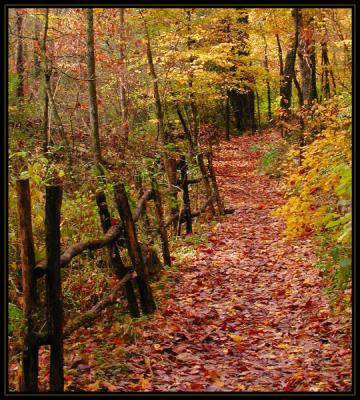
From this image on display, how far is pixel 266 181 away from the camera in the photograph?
55.2 ft

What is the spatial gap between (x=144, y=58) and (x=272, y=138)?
11.0m

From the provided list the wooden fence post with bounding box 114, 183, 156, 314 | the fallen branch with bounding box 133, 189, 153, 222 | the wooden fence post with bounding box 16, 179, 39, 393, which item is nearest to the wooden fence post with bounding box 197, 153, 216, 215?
the fallen branch with bounding box 133, 189, 153, 222

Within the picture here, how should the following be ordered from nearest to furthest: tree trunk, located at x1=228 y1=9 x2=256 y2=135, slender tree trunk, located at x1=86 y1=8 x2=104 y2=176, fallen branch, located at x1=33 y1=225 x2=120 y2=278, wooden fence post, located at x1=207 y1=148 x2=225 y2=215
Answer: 1. fallen branch, located at x1=33 y1=225 x2=120 y2=278
2. slender tree trunk, located at x1=86 y1=8 x2=104 y2=176
3. wooden fence post, located at x1=207 y1=148 x2=225 y2=215
4. tree trunk, located at x1=228 y1=9 x2=256 y2=135

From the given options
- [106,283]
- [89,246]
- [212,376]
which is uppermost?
[89,246]

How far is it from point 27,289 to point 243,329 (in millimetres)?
3012

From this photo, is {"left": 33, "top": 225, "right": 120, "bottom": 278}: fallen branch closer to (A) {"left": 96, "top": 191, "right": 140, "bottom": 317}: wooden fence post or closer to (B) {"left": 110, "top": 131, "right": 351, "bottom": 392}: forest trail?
(A) {"left": 96, "top": 191, "right": 140, "bottom": 317}: wooden fence post

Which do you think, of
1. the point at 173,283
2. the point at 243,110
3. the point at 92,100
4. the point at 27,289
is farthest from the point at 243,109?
the point at 27,289

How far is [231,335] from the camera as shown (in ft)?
19.1

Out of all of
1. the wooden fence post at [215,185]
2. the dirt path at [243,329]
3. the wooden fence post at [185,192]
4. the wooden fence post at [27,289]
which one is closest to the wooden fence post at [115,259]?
the dirt path at [243,329]

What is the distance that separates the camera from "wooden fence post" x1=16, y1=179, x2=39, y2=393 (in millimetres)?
3930

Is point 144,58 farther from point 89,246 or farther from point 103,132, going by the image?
point 89,246

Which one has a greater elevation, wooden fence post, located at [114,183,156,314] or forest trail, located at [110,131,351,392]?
wooden fence post, located at [114,183,156,314]

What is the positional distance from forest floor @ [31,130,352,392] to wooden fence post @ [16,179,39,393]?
475 mm

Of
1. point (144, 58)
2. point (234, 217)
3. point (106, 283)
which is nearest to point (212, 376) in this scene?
point (106, 283)
